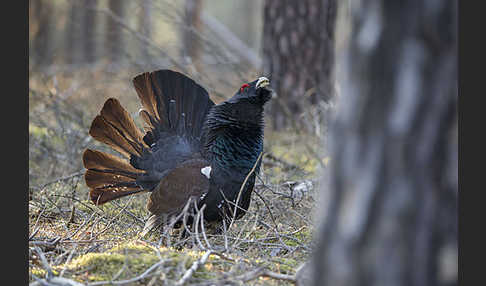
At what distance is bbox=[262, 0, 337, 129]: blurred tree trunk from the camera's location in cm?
758

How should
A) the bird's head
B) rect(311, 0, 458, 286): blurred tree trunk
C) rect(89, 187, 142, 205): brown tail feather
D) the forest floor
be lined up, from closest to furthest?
1. rect(311, 0, 458, 286): blurred tree trunk
2. the forest floor
3. the bird's head
4. rect(89, 187, 142, 205): brown tail feather

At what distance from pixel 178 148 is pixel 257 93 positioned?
85 centimetres

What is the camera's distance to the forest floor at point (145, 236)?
260 cm

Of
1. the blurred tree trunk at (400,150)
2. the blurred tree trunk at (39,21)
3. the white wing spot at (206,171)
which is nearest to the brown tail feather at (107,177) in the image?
the white wing spot at (206,171)

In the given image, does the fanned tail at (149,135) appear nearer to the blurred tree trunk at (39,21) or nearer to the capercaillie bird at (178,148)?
the capercaillie bird at (178,148)

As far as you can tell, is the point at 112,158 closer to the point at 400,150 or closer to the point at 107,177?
the point at 107,177

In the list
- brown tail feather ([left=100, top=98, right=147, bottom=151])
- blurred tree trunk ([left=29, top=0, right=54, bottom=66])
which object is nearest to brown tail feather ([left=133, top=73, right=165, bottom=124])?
brown tail feather ([left=100, top=98, right=147, bottom=151])

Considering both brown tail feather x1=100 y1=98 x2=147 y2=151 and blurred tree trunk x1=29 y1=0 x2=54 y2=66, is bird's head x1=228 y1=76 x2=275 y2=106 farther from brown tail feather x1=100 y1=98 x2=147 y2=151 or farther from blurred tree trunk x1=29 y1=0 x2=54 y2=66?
blurred tree trunk x1=29 y1=0 x2=54 y2=66

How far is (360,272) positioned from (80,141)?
197 inches

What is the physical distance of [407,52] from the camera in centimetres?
147

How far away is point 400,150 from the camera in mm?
1489

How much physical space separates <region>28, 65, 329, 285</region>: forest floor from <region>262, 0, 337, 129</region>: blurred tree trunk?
0.66m

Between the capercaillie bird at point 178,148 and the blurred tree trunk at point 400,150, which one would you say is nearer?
the blurred tree trunk at point 400,150

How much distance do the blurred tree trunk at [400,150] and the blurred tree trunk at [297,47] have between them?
6.01 m
